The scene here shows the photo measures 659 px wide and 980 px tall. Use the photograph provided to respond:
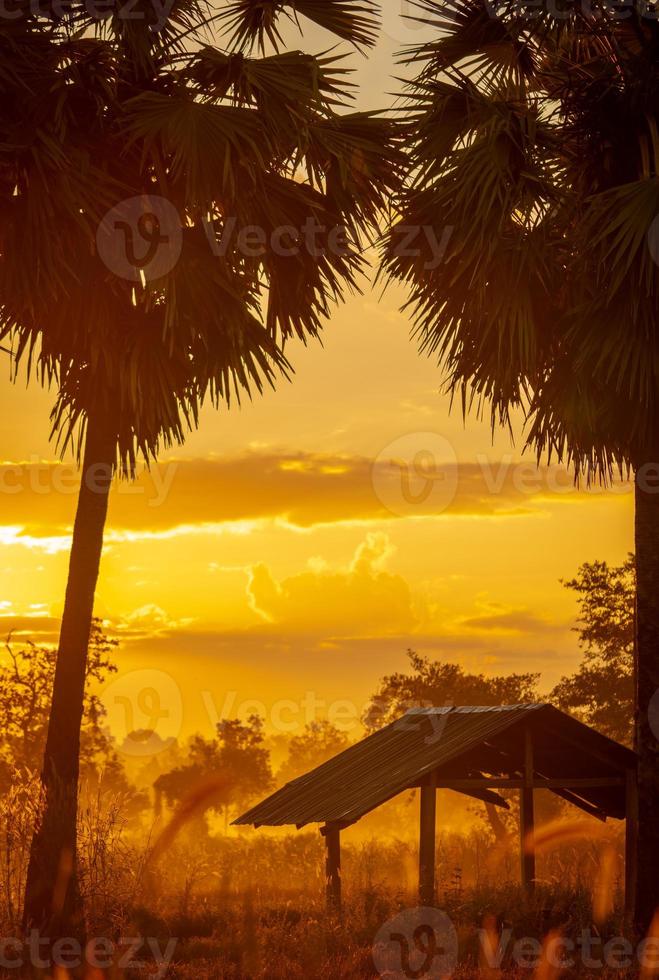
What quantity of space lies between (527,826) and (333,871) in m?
3.28

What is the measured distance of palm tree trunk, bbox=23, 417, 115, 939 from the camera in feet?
43.5

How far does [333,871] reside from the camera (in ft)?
60.5

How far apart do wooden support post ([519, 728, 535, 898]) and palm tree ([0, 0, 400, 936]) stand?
7021mm

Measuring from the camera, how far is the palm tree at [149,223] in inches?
517

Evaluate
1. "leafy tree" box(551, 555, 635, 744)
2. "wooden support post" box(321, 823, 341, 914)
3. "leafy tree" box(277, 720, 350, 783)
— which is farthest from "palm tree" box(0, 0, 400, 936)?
"leafy tree" box(277, 720, 350, 783)

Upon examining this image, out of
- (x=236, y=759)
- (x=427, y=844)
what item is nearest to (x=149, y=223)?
(x=427, y=844)

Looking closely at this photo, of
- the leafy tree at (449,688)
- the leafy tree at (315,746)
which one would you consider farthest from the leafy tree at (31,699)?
the leafy tree at (315,746)

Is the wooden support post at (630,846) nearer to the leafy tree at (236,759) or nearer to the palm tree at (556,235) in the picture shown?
the palm tree at (556,235)

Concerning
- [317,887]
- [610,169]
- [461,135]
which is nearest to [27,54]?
[461,135]

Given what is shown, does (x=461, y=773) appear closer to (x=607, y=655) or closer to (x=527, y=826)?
(x=527, y=826)

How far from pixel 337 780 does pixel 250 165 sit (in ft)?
33.9

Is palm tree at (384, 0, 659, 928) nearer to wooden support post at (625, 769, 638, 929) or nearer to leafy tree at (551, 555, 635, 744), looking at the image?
wooden support post at (625, 769, 638, 929)

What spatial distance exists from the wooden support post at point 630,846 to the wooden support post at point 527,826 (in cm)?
135

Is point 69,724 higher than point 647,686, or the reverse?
point 647,686
